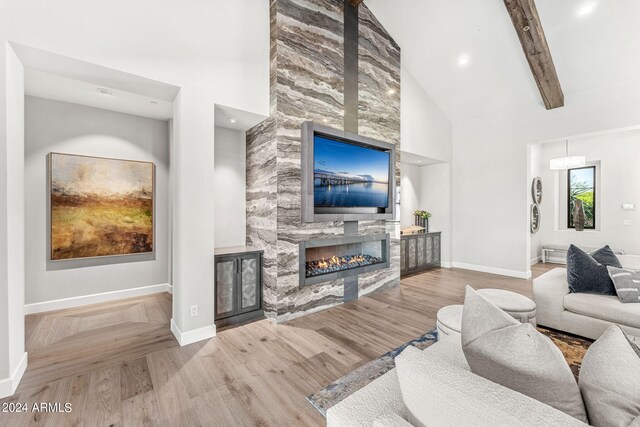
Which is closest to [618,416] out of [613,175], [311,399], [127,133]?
[311,399]

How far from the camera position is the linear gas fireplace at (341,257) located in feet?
11.6

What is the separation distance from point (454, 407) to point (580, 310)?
2.89m

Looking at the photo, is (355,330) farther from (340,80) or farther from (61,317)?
(61,317)

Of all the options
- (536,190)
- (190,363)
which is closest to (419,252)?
(536,190)

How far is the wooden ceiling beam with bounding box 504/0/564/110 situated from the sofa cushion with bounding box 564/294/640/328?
11.0 ft

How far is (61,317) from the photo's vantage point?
10.9ft

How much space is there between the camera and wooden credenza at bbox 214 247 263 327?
312cm

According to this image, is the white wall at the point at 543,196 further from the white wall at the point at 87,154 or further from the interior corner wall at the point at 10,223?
the interior corner wall at the point at 10,223

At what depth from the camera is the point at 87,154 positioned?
3.70 meters

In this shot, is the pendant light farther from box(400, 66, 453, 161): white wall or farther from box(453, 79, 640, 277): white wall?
box(400, 66, 453, 161): white wall

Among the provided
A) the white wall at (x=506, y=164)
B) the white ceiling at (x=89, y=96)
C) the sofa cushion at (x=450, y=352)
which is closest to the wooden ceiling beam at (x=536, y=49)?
the white wall at (x=506, y=164)

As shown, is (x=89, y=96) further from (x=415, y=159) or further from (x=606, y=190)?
(x=606, y=190)

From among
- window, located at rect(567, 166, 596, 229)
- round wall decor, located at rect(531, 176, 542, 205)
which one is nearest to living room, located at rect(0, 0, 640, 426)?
window, located at rect(567, 166, 596, 229)

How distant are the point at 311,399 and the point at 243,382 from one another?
0.56m
